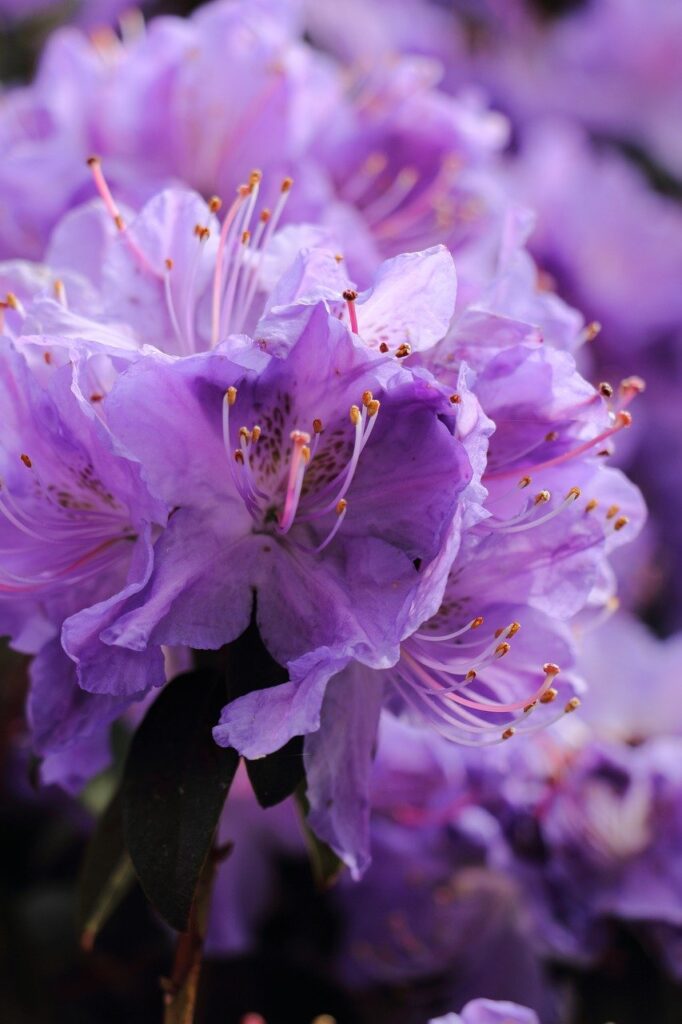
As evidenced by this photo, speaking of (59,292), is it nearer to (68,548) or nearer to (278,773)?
(68,548)

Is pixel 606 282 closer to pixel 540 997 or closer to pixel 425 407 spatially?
pixel 540 997

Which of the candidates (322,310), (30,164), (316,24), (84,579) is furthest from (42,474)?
(316,24)

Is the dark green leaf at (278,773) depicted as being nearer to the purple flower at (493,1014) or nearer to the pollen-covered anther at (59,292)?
the purple flower at (493,1014)

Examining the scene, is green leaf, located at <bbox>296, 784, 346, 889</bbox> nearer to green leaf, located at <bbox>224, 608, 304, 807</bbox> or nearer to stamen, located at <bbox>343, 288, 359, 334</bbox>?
green leaf, located at <bbox>224, 608, 304, 807</bbox>

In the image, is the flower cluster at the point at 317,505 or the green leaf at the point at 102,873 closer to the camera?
the flower cluster at the point at 317,505

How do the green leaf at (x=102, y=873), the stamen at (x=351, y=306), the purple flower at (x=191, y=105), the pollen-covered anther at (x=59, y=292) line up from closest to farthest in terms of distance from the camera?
the stamen at (x=351, y=306) → the pollen-covered anther at (x=59, y=292) → the green leaf at (x=102, y=873) → the purple flower at (x=191, y=105)

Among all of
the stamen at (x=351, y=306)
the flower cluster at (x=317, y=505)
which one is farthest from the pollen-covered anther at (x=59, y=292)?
the stamen at (x=351, y=306)

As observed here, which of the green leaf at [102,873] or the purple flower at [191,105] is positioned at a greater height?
the purple flower at [191,105]
